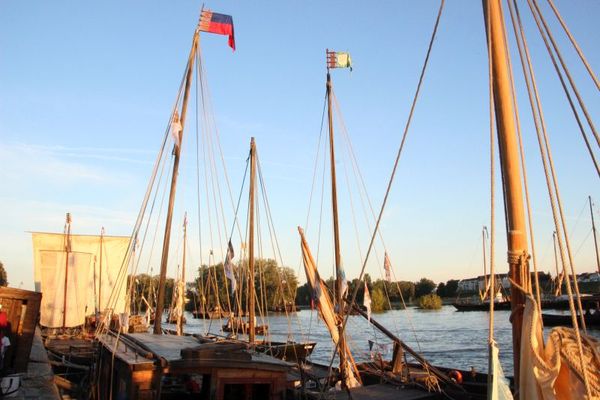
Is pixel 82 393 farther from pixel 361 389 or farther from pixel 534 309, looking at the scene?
pixel 534 309

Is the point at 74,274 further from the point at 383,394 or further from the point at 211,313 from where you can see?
the point at 383,394

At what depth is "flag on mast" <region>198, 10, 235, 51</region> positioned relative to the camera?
65.8 ft

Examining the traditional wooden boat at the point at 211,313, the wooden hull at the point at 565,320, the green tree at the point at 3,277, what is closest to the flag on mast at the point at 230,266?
the traditional wooden boat at the point at 211,313

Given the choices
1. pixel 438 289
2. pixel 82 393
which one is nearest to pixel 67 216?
pixel 82 393

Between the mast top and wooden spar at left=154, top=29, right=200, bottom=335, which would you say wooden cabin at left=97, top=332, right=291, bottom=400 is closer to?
wooden spar at left=154, top=29, right=200, bottom=335

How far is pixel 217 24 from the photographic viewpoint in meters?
20.3

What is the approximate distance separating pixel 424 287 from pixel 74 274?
428 ft

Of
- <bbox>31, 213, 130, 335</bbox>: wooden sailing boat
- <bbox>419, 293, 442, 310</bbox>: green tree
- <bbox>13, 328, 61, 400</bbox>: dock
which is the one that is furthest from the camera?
<bbox>419, 293, 442, 310</bbox>: green tree

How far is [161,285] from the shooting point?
59.7 ft

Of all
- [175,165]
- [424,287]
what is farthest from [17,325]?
[424,287]

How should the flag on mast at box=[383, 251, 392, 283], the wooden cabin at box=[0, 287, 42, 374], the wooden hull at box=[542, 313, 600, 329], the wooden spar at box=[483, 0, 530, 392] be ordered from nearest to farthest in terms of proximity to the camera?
1. the wooden spar at box=[483, 0, 530, 392]
2. the wooden cabin at box=[0, 287, 42, 374]
3. the flag on mast at box=[383, 251, 392, 283]
4. the wooden hull at box=[542, 313, 600, 329]

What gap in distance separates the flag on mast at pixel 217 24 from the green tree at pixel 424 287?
5903 inches

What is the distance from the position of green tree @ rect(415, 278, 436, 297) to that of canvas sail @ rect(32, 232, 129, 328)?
120 m

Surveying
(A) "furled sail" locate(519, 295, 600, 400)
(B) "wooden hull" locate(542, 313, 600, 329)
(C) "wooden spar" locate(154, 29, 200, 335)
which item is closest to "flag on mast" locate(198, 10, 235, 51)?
(C) "wooden spar" locate(154, 29, 200, 335)
